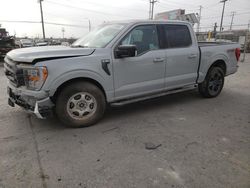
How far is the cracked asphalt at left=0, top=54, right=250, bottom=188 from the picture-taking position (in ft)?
7.37

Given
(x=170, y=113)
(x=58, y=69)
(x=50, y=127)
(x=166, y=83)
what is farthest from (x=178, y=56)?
(x=50, y=127)

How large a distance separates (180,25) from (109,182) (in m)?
3.73

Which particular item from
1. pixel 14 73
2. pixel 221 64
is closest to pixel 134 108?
pixel 14 73

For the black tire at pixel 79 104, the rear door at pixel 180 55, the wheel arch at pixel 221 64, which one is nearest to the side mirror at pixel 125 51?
the black tire at pixel 79 104

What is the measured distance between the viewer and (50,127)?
11.8 feet

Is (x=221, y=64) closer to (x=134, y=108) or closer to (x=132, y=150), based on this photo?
(x=134, y=108)

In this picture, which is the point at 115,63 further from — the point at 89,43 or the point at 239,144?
the point at 239,144

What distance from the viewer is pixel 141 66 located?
384cm

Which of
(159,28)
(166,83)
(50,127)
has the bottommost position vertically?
(50,127)

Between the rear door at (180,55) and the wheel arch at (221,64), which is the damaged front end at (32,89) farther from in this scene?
the wheel arch at (221,64)

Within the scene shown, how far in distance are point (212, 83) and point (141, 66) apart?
246cm

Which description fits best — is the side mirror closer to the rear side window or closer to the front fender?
the front fender

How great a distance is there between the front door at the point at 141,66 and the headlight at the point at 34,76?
1202 mm

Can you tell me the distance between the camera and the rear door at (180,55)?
13.9 feet
